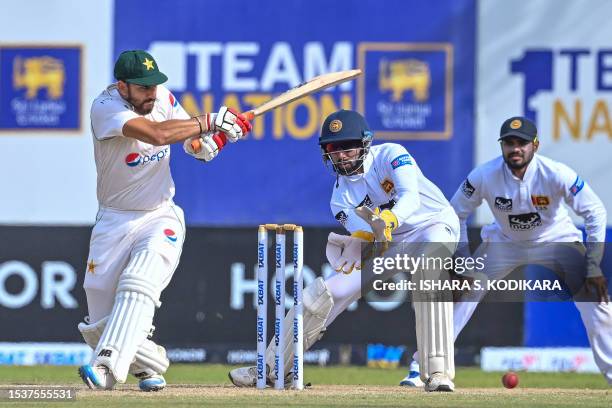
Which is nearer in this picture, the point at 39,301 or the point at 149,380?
the point at 149,380

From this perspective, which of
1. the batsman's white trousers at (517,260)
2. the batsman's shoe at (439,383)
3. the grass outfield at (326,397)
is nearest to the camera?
the grass outfield at (326,397)

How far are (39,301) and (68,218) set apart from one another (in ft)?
2.42

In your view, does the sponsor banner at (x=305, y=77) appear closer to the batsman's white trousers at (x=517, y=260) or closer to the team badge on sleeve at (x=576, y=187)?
the batsman's white trousers at (x=517, y=260)

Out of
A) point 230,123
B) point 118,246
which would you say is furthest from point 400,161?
point 118,246

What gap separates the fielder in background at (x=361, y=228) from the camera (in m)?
7.77

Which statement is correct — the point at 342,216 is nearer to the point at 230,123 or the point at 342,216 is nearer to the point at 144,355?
the point at 230,123

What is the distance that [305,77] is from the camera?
12.1 m

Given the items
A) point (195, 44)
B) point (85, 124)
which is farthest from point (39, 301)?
point (195, 44)

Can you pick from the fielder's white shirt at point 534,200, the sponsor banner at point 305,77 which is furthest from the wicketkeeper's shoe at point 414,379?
the sponsor banner at point 305,77

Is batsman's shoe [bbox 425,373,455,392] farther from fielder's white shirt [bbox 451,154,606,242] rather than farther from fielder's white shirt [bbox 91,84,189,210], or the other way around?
fielder's white shirt [bbox 91,84,189,210]

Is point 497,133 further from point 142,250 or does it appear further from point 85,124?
point 142,250

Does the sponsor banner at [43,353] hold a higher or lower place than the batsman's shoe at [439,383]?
lower

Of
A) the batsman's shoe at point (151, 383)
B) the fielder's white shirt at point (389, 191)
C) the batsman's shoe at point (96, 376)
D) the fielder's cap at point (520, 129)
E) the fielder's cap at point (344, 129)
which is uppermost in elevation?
the fielder's cap at point (520, 129)

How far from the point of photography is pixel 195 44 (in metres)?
12.2
